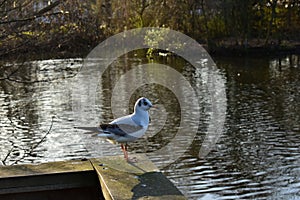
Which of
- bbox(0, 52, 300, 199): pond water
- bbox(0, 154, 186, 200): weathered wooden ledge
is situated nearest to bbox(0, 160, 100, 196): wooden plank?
bbox(0, 154, 186, 200): weathered wooden ledge

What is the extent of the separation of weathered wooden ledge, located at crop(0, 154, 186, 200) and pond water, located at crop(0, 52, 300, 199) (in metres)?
1.68

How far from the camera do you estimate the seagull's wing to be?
4.13 metres

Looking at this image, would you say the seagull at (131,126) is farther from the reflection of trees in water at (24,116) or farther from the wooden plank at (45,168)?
the reflection of trees in water at (24,116)

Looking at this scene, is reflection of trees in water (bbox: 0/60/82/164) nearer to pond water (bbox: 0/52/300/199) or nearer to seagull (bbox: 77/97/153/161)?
pond water (bbox: 0/52/300/199)

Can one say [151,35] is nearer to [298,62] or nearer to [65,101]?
[298,62]

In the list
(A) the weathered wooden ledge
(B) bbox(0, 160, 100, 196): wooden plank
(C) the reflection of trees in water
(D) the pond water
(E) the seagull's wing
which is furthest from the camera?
(C) the reflection of trees in water

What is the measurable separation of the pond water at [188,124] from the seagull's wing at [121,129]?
125 centimetres

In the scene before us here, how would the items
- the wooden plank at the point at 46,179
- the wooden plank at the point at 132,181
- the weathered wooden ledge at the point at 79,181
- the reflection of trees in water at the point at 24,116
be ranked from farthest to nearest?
the reflection of trees in water at the point at 24,116
the wooden plank at the point at 46,179
the weathered wooden ledge at the point at 79,181
the wooden plank at the point at 132,181

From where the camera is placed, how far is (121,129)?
13.8 feet

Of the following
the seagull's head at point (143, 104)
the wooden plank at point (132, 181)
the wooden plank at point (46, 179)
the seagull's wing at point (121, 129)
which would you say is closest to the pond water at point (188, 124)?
the seagull's wing at point (121, 129)

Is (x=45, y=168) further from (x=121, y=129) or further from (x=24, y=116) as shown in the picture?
(x=24, y=116)

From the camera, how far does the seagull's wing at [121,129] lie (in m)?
4.13

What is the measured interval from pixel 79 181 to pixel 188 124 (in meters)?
8.19

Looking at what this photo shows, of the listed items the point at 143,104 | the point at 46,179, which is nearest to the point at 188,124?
the point at 143,104
